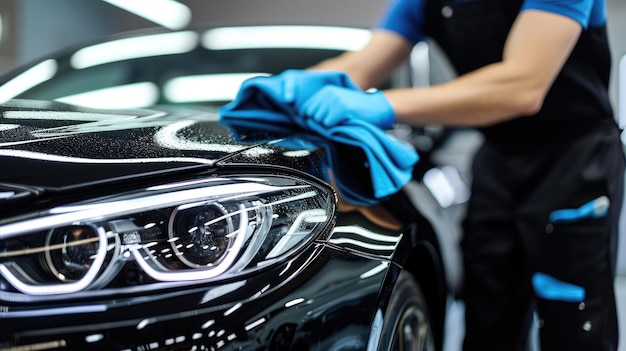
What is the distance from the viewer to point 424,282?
→ 1273 millimetres

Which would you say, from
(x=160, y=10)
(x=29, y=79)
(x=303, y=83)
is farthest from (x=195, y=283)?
(x=160, y=10)

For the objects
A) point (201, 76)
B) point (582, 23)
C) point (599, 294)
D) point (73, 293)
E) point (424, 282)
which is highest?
point (201, 76)

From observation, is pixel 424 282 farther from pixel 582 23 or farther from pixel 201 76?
pixel 201 76

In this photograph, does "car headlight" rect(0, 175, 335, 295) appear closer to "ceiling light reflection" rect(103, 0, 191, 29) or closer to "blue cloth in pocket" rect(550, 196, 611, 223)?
"blue cloth in pocket" rect(550, 196, 611, 223)

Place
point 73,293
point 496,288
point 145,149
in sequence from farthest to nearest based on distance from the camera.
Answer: point 496,288, point 145,149, point 73,293

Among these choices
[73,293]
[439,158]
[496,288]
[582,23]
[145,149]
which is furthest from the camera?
[439,158]

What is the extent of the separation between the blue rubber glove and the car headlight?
1.12 ft

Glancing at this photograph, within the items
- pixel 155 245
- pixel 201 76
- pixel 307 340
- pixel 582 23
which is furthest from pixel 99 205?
pixel 201 76

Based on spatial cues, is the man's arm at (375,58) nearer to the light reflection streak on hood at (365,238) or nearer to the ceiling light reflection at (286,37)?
the ceiling light reflection at (286,37)

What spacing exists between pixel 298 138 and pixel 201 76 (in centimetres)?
80

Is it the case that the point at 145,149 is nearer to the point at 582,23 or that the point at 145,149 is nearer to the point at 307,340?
the point at 307,340

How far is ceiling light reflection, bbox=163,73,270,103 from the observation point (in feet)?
5.79

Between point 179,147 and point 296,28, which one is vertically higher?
point 296,28

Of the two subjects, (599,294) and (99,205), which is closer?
(99,205)
